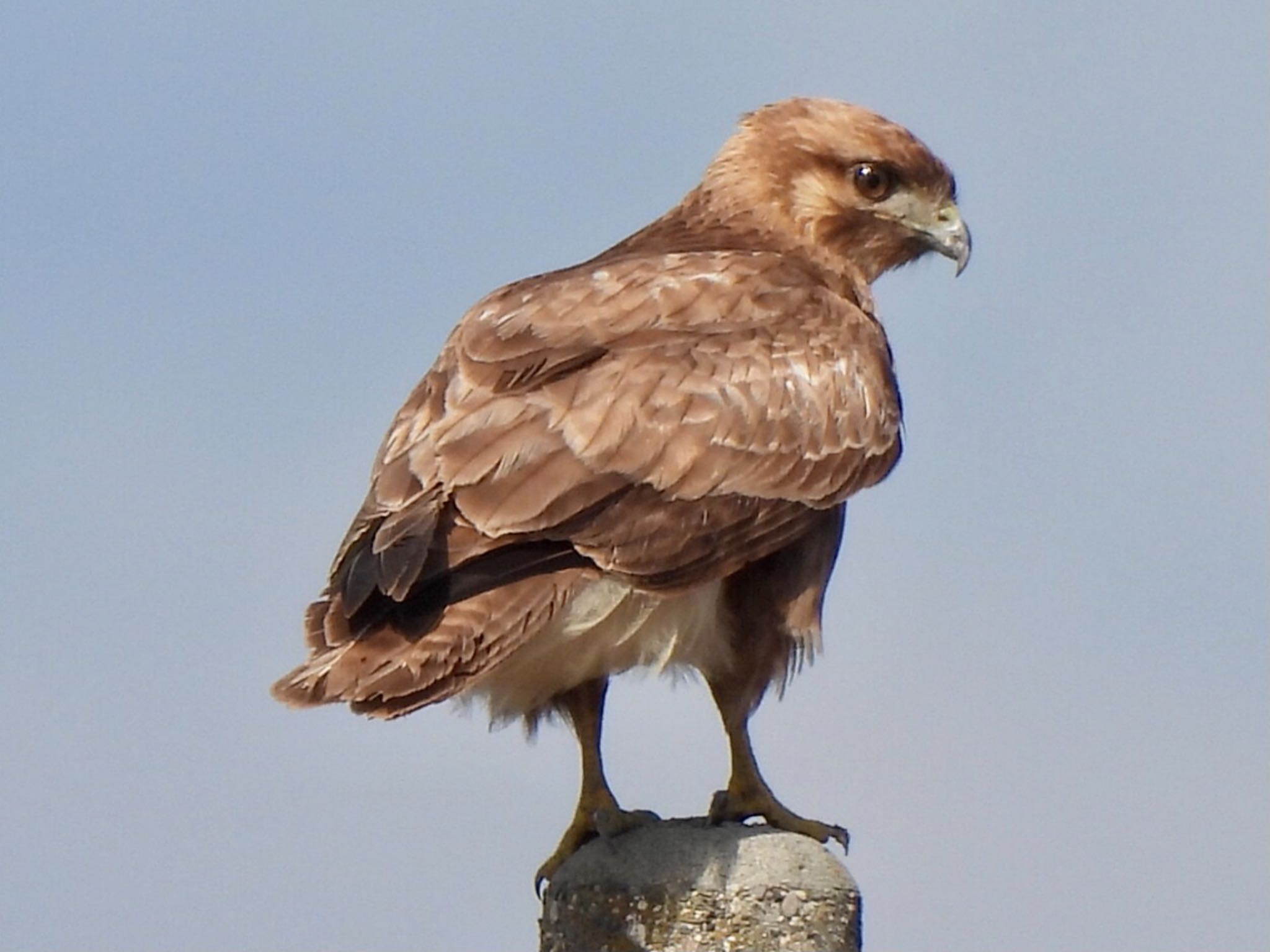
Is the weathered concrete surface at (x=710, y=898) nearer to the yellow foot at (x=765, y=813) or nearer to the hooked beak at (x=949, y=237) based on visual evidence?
→ the yellow foot at (x=765, y=813)

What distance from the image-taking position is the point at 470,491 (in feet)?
20.6

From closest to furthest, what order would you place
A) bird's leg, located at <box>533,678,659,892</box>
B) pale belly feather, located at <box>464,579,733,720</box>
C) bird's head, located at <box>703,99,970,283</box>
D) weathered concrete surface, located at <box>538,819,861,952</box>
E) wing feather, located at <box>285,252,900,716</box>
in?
weathered concrete surface, located at <box>538,819,861,952</box>, wing feather, located at <box>285,252,900,716</box>, pale belly feather, located at <box>464,579,733,720</box>, bird's leg, located at <box>533,678,659,892</box>, bird's head, located at <box>703,99,970,283</box>

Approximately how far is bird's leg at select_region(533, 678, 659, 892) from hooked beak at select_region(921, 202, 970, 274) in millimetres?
2285

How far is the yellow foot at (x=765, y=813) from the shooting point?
7.04 metres

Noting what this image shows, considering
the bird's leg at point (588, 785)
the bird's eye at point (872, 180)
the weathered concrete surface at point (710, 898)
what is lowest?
the weathered concrete surface at point (710, 898)

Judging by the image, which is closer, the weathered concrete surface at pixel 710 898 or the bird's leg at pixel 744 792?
the weathered concrete surface at pixel 710 898

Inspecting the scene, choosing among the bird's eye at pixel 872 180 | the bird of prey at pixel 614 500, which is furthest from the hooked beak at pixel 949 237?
the bird of prey at pixel 614 500

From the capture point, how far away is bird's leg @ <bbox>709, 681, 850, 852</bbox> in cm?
704

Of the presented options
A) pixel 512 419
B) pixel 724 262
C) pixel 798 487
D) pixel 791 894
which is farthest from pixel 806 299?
pixel 791 894

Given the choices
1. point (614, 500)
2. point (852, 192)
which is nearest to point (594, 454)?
point (614, 500)

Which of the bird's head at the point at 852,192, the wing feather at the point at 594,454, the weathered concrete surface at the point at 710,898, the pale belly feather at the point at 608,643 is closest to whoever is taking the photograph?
the weathered concrete surface at the point at 710,898

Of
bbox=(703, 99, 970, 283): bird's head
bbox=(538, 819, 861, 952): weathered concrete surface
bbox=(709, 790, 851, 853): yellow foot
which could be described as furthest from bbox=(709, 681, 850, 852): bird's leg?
bbox=(703, 99, 970, 283): bird's head

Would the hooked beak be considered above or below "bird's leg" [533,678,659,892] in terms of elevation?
above

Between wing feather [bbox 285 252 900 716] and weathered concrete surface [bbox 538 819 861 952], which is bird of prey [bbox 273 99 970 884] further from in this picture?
weathered concrete surface [bbox 538 819 861 952]
